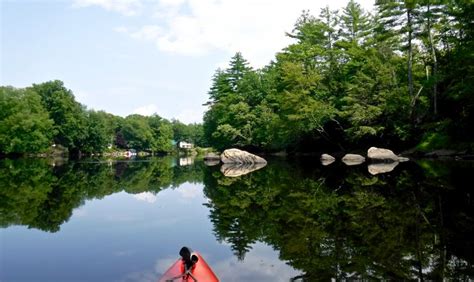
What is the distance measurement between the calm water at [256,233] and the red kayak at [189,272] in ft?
3.28

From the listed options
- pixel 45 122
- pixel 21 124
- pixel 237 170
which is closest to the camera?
pixel 237 170

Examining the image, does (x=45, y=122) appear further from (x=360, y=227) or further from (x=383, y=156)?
(x=360, y=227)

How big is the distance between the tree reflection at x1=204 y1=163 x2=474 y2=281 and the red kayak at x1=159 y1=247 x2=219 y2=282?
1.42 meters

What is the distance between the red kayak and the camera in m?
4.54

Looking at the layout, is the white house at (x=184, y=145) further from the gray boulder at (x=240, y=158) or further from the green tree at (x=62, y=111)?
the gray boulder at (x=240, y=158)

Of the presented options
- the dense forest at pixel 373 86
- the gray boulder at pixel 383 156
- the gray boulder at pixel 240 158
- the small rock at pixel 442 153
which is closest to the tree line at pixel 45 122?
the dense forest at pixel 373 86

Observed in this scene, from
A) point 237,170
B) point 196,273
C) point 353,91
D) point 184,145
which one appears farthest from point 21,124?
point 184,145

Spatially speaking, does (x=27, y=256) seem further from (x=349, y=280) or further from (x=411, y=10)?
(x=411, y=10)

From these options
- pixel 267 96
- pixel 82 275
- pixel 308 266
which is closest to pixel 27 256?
pixel 82 275

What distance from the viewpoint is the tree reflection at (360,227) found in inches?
221

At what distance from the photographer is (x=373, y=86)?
34.0 metres

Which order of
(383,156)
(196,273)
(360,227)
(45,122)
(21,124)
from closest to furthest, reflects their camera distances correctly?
(196,273)
(360,227)
(383,156)
(21,124)
(45,122)

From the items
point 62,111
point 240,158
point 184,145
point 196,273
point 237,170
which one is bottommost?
point 237,170

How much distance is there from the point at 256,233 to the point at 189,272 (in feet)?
12.6
